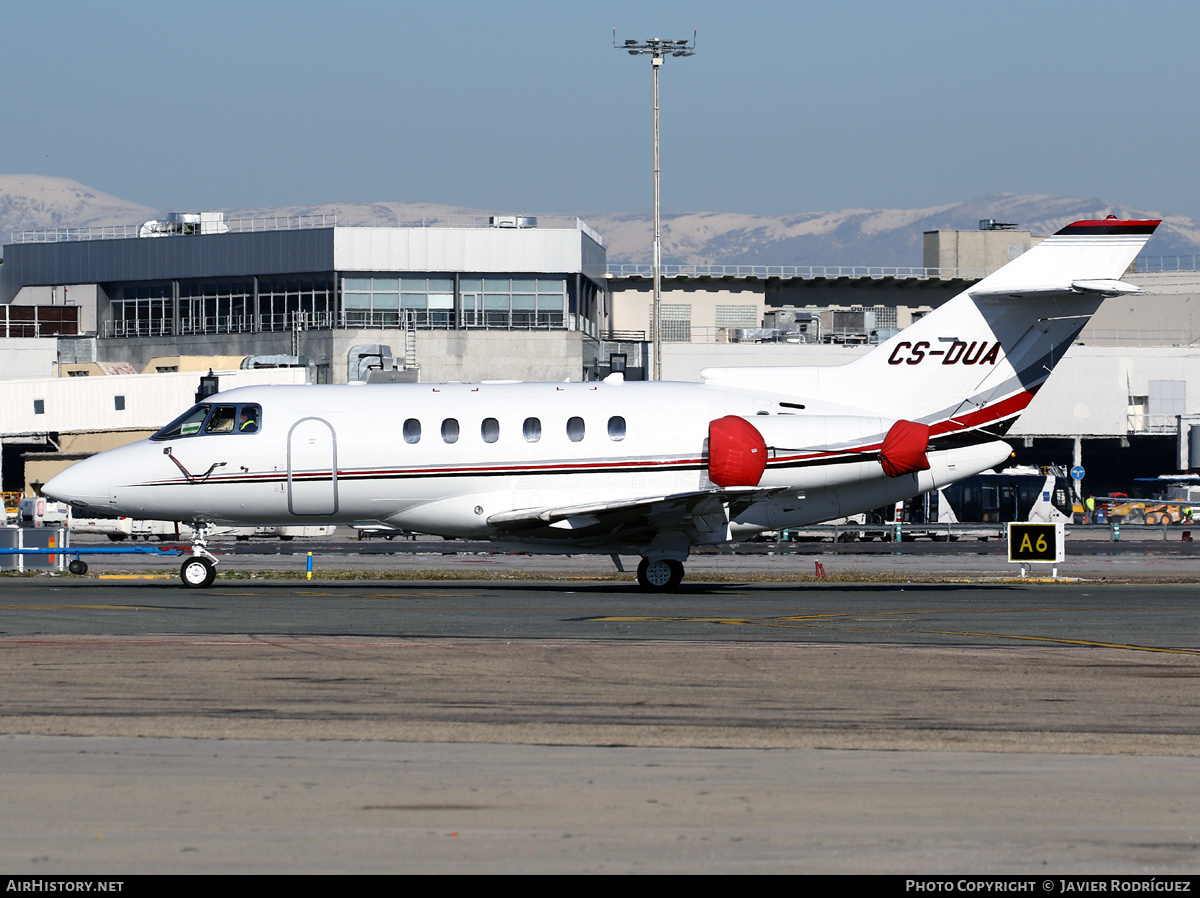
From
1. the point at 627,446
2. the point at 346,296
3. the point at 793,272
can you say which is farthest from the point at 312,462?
the point at 793,272

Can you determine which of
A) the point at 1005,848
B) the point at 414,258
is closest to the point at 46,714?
the point at 1005,848

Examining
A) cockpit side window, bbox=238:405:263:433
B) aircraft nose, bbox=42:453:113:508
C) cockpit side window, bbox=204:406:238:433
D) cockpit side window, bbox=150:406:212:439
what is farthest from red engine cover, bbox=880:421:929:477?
aircraft nose, bbox=42:453:113:508

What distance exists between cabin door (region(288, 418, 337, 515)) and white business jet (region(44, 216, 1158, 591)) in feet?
0.11

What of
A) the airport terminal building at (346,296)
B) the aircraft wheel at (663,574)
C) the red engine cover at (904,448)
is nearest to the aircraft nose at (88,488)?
the aircraft wheel at (663,574)

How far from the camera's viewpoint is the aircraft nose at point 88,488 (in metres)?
27.0

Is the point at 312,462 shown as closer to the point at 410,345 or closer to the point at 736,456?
the point at 736,456

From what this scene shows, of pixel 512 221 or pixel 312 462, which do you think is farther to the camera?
pixel 512 221

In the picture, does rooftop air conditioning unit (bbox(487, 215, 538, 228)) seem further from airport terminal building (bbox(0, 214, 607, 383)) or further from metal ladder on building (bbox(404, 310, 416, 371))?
metal ladder on building (bbox(404, 310, 416, 371))

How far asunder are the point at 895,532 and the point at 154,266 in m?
59.1

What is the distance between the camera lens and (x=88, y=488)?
27.0 meters

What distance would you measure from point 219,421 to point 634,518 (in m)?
8.82

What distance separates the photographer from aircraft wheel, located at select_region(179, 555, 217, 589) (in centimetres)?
2753

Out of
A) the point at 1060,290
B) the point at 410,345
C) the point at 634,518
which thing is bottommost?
the point at 634,518

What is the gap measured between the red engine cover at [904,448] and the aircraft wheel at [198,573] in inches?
551
